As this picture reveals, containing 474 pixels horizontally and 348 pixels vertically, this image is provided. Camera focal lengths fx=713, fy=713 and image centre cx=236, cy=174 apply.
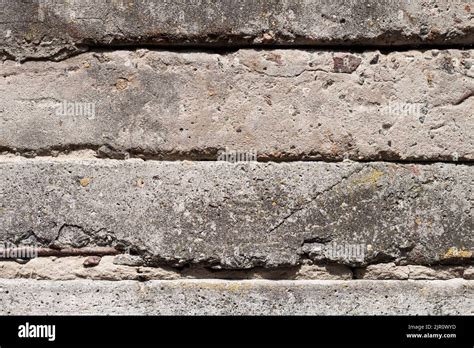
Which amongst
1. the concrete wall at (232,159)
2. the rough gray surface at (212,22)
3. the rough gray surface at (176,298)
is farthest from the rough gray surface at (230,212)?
the rough gray surface at (212,22)

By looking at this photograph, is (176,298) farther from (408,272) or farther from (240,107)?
(408,272)

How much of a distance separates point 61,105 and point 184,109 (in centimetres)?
53

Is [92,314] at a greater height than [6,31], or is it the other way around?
[6,31]

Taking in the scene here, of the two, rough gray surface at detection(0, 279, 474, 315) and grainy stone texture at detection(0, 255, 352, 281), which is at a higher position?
grainy stone texture at detection(0, 255, 352, 281)

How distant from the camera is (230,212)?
10.0 ft

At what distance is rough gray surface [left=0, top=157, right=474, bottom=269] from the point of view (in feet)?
10.00

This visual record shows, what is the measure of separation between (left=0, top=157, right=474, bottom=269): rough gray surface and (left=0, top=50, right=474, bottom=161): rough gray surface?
0.09 metres

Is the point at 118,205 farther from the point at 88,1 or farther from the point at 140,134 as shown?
the point at 88,1

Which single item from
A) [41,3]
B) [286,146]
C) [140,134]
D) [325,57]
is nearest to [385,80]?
[325,57]

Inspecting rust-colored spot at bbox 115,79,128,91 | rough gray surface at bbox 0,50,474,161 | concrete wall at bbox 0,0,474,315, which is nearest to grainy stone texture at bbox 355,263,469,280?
concrete wall at bbox 0,0,474,315

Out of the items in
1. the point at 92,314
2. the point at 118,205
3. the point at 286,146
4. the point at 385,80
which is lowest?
the point at 92,314

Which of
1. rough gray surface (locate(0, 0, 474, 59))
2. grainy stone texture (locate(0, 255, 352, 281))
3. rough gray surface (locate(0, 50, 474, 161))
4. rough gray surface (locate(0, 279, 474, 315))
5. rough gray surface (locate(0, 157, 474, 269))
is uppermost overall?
rough gray surface (locate(0, 0, 474, 59))

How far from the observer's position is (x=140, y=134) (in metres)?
3.07

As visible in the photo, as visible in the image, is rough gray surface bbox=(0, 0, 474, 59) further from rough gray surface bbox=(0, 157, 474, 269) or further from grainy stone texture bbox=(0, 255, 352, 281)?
grainy stone texture bbox=(0, 255, 352, 281)
